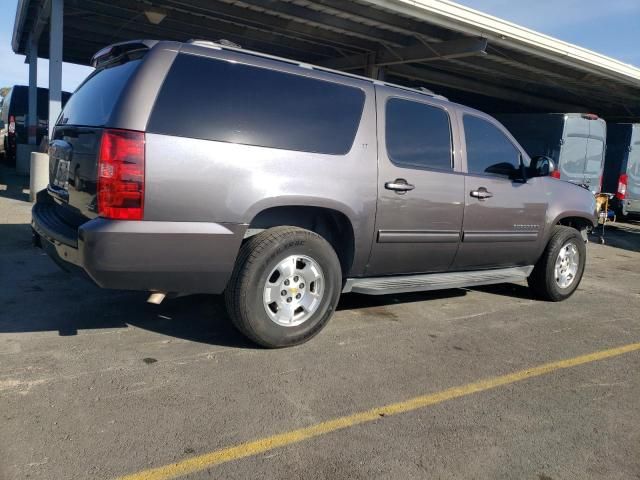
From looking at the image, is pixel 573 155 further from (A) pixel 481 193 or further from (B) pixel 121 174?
(B) pixel 121 174

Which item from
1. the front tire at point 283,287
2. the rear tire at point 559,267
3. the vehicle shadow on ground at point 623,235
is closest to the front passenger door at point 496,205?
the rear tire at point 559,267

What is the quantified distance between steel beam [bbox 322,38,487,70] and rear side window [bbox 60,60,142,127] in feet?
30.5

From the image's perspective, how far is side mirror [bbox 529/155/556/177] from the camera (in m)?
5.31

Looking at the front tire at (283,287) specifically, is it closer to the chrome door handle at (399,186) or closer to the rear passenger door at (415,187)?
the rear passenger door at (415,187)

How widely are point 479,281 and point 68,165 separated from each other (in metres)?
3.57

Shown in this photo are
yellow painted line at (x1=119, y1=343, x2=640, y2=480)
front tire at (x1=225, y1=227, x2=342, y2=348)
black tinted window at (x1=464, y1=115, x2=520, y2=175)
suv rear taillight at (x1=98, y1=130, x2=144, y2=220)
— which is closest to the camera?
yellow painted line at (x1=119, y1=343, x2=640, y2=480)

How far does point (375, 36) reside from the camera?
13.0 meters

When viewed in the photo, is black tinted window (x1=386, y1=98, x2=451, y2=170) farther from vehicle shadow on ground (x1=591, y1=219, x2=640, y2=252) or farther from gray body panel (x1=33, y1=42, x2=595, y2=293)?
vehicle shadow on ground (x1=591, y1=219, x2=640, y2=252)

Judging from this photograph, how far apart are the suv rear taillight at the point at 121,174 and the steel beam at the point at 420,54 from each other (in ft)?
32.6

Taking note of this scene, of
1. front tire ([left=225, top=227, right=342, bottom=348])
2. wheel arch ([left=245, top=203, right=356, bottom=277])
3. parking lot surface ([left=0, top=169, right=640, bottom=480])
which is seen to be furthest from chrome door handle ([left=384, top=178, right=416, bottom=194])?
parking lot surface ([left=0, top=169, right=640, bottom=480])

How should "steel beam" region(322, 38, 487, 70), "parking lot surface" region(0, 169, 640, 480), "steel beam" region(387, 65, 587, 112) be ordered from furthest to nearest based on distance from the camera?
"steel beam" region(387, 65, 587, 112)
"steel beam" region(322, 38, 487, 70)
"parking lot surface" region(0, 169, 640, 480)

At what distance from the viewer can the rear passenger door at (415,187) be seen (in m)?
4.38

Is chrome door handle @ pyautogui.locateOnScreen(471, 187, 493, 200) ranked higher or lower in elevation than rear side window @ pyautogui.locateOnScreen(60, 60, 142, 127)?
lower

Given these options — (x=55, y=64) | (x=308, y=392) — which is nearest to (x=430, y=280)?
(x=308, y=392)
